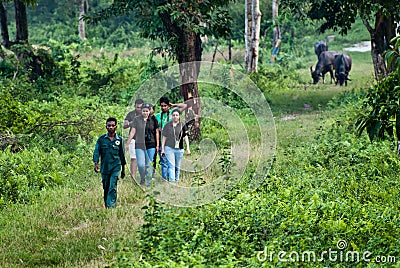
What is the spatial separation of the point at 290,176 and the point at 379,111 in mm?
3177

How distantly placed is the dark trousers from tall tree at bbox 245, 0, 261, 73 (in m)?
14.9

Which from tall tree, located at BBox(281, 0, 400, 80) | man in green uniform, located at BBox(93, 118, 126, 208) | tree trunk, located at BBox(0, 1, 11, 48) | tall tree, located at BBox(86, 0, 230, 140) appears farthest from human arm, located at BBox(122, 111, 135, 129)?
tree trunk, located at BBox(0, 1, 11, 48)

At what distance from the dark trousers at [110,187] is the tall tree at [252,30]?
1495 centimetres

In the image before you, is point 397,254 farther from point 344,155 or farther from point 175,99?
point 175,99

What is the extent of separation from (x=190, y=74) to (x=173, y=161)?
191 inches

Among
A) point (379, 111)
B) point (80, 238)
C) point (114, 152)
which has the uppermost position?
point (379, 111)

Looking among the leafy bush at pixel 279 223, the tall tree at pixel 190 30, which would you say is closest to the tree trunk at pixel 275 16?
the tall tree at pixel 190 30

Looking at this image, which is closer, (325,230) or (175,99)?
(325,230)

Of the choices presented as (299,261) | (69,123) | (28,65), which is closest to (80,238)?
(299,261)

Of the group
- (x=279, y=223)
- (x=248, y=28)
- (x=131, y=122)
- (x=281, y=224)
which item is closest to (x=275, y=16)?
(x=248, y=28)

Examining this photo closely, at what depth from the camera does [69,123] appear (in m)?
14.0

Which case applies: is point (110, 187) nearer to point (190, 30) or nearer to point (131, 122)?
point (131, 122)

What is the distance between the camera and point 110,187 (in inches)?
368

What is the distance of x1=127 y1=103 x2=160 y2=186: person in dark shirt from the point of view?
10.2 metres
